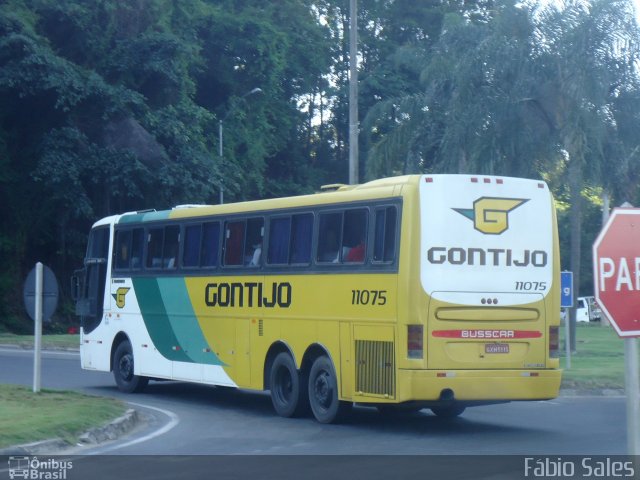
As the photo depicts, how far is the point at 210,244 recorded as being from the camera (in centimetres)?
1839

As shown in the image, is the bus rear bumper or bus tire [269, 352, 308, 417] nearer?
the bus rear bumper

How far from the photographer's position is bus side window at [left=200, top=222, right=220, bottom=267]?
717 inches

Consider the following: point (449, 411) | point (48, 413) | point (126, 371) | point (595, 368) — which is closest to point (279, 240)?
point (449, 411)

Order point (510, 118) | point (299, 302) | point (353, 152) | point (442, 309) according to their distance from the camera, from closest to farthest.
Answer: point (442, 309), point (299, 302), point (353, 152), point (510, 118)

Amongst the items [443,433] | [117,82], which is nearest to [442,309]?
[443,433]

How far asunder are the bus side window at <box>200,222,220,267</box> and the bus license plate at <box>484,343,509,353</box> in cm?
563

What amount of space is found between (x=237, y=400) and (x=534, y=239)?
6.90 metres

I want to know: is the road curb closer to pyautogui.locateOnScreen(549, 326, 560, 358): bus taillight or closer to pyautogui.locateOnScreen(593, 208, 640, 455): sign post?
pyautogui.locateOnScreen(549, 326, 560, 358): bus taillight

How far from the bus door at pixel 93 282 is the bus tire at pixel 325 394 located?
7257 mm

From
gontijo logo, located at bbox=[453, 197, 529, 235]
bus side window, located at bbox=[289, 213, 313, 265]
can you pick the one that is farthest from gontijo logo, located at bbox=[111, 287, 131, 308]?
gontijo logo, located at bbox=[453, 197, 529, 235]

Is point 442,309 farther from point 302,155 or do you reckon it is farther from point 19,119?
point 302,155

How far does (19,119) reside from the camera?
39.7 m

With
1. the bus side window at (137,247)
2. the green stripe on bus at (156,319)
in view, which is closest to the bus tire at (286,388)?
the green stripe on bus at (156,319)

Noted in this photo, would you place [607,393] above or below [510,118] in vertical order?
below
